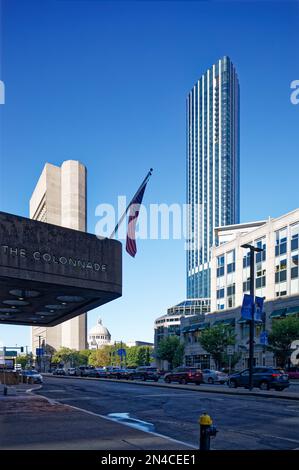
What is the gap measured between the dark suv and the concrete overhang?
15.3 m

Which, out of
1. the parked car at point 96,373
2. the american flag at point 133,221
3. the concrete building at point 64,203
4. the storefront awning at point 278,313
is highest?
the concrete building at point 64,203

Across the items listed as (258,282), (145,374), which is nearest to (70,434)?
(145,374)

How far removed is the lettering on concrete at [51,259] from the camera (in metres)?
20.5

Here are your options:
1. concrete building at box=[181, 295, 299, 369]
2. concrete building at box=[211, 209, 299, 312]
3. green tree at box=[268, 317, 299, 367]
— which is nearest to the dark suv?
concrete building at box=[181, 295, 299, 369]

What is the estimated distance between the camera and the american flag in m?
25.4

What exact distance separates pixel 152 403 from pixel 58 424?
9.71m

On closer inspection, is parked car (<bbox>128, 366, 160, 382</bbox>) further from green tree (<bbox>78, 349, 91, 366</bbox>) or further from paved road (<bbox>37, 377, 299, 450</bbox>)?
green tree (<bbox>78, 349, 91, 366</bbox>)

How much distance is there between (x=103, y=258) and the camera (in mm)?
23891

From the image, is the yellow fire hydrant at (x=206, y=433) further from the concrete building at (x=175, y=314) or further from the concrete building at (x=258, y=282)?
the concrete building at (x=175, y=314)

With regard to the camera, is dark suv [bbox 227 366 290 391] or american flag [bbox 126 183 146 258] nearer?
american flag [bbox 126 183 146 258]

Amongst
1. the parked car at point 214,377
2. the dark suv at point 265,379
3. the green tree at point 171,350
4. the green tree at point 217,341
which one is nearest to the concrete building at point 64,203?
the green tree at point 171,350

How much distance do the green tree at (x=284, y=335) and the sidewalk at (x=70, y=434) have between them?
4471 centimetres

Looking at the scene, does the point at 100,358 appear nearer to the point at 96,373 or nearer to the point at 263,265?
the point at 96,373
